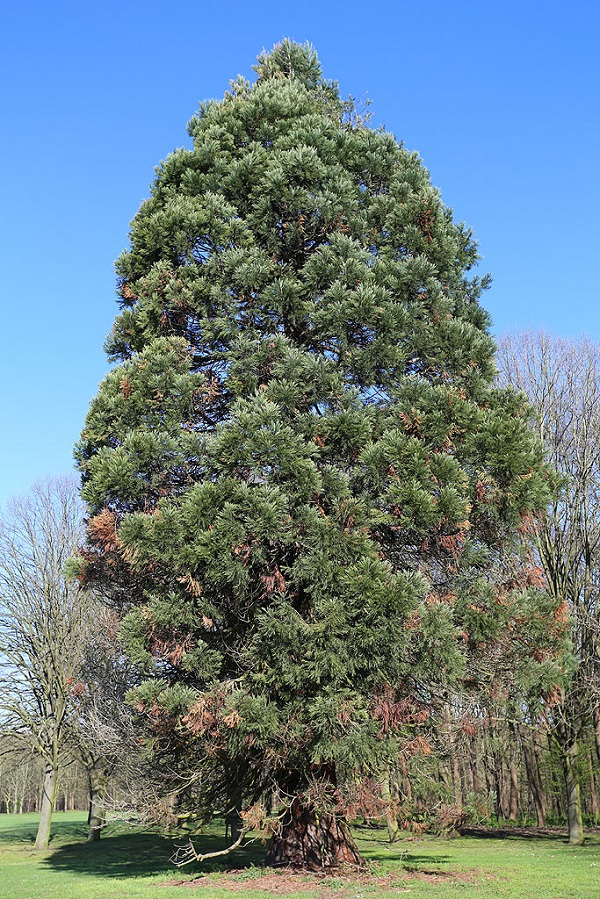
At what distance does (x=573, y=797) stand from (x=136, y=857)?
36.0 ft

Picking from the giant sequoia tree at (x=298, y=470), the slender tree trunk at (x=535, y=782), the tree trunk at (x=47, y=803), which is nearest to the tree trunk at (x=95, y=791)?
the tree trunk at (x=47, y=803)

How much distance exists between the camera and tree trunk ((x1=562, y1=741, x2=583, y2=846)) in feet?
57.7

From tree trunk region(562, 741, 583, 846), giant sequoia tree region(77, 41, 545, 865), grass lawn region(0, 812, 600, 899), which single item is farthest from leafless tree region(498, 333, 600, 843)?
giant sequoia tree region(77, 41, 545, 865)

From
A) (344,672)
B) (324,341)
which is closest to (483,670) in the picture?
(344,672)

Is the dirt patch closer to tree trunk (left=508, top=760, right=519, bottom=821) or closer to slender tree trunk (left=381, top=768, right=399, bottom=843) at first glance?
slender tree trunk (left=381, top=768, right=399, bottom=843)

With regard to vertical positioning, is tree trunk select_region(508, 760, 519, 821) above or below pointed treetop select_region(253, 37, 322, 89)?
below

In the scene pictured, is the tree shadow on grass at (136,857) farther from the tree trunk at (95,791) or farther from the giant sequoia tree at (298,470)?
the giant sequoia tree at (298,470)

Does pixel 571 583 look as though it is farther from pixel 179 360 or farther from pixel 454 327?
pixel 179 360

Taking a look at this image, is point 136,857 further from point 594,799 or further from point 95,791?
point 594,799

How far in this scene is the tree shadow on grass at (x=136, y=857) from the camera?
1266 centimetres

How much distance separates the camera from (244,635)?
931cm

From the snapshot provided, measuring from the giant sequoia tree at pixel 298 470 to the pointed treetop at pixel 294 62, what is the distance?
7.74 feet

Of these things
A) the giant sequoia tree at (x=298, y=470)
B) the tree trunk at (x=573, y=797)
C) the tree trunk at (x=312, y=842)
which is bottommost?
the tree trunk at (x=573, y=797)

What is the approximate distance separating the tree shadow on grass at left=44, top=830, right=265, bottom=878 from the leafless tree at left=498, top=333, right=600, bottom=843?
8222 millimetres
